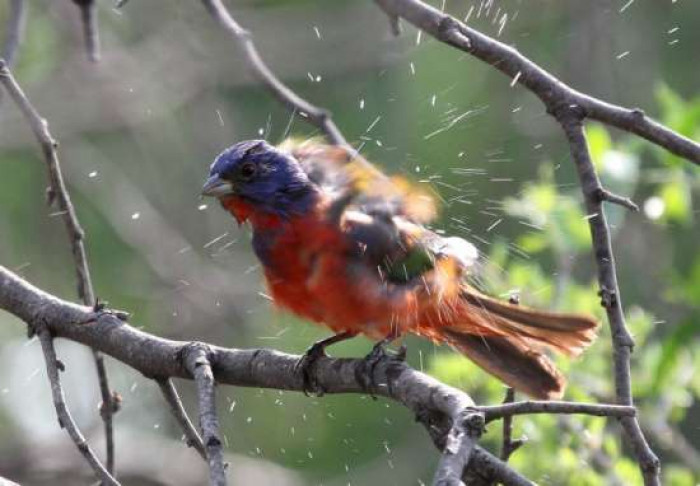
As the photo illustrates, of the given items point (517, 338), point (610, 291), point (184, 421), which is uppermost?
point (610, 291)

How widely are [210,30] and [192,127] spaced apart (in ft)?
2.03

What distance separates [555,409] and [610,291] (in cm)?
65

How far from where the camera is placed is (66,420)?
9.53 feet

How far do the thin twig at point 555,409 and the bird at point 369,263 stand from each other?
46.4 inches

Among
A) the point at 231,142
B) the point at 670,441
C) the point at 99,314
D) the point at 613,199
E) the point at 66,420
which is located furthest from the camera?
the point at 231,142

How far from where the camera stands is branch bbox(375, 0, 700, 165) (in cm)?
313

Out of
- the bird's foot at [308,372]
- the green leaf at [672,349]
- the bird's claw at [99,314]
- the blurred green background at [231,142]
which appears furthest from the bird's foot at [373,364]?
the blurred green background at [231,142]

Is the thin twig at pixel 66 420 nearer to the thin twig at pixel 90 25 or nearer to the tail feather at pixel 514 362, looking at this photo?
the thin twig at pixel 90 25

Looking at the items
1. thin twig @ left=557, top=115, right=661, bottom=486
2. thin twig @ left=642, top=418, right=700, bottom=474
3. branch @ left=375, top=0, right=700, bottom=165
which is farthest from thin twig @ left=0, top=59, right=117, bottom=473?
thin twig @ left=642, top=418, right=700, bottom=474

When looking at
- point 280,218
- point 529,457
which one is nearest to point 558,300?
point 529,457

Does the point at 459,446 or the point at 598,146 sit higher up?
the point at 459,446

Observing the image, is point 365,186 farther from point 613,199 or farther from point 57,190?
point 613,199

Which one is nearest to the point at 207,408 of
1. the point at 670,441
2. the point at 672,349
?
the point at 672,349

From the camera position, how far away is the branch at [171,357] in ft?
10.7
